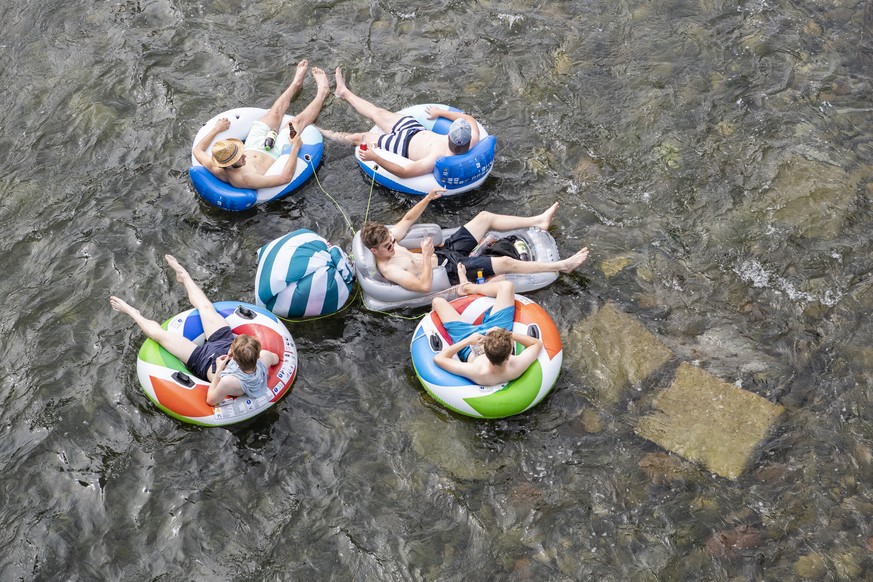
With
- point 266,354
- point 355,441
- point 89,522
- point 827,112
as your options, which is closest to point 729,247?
point 827,112

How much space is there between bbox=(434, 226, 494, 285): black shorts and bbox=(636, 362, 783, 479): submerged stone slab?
6.55 ft

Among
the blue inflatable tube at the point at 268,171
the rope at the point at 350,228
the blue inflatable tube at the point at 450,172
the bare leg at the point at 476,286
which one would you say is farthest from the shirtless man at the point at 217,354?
the blue inflatable tube at the point at 450,172

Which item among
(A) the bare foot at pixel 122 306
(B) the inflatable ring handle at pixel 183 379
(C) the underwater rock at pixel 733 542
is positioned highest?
(A) the bare foot at pixel 122 306

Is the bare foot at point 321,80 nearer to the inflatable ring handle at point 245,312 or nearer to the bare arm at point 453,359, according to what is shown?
the inflatable ring handle at point 245,312

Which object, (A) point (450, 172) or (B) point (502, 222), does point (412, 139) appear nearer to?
(A) point (450, 172)

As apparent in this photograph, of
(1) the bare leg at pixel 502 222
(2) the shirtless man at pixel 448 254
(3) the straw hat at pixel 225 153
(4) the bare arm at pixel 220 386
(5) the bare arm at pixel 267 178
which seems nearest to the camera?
(4) the bare arm at pixel 220 386

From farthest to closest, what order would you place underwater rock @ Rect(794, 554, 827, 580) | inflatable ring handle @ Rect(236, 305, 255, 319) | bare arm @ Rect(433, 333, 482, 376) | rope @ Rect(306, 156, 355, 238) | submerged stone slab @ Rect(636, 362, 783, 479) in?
1. rope @ Rect(306, 156, 355, 238)
2. inflatable ring handle @ Rect(236, 305, 255, 319)
3. bare arm @ Rect(433, 333, 482, 376)
4. submerged stone slab @ Rect(636, 362, 783, 479)
5. underwater rock @ Rect(794, 554, 827, 580)

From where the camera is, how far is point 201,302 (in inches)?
279

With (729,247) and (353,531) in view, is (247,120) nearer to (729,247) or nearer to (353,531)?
(353,531)

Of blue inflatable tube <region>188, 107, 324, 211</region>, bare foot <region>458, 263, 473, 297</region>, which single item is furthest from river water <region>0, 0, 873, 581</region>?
bare foot <region>458, 263, 473, 297</region>

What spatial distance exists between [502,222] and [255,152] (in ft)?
9.22

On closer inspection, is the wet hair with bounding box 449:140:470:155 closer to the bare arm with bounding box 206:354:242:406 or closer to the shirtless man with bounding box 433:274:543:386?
the shirtless man with bounding box 433:274:543:386

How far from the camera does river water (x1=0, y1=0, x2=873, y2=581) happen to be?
20.6ft

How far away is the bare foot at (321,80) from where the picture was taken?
9156mm
